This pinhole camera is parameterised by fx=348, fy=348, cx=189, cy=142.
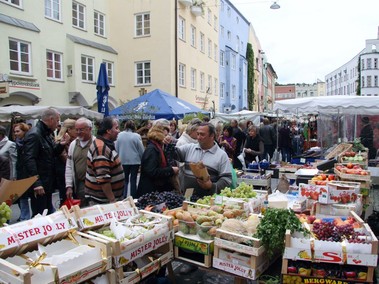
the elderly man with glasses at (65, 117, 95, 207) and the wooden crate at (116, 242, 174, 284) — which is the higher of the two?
the elderly man with glasses at (65, 117, 95, 207)

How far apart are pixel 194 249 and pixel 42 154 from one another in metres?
2.89

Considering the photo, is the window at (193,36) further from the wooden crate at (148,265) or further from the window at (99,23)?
the wooden crate at (148,265)

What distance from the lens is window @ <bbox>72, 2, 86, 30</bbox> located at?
18.4 meters

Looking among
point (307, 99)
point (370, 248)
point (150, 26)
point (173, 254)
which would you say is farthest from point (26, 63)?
point (370, 248)

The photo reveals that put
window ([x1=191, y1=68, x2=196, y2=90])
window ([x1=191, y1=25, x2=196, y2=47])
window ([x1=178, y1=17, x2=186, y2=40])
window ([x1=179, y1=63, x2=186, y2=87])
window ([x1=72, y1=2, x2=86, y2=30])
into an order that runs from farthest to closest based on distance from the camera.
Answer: window ([x1=191, y1=68, x2=196, y2=90]) → window ([x1=191, y1=25, x2=196, y2=47]) → window ([x1=179, y1=63, x2=186, y2=87]) → window ([x1=178, y1=17, x2=186, y2=40]) → window ([x1=72, y1=2, x2=86, y2=30])

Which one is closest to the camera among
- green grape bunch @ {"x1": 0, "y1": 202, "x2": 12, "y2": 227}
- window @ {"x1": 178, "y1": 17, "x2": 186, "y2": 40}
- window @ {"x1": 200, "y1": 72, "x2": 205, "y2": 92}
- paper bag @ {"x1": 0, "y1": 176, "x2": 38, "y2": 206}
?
green grape bunch @ {"x1": 0, "y1": 202, "x2": 12, "y2": 227}

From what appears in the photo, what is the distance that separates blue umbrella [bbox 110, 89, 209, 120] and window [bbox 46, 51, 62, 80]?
6.04m

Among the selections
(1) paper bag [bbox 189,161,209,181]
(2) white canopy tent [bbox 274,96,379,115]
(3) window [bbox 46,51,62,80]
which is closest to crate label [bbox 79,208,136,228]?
(1) paper bag [bbox 189,161,209,181]

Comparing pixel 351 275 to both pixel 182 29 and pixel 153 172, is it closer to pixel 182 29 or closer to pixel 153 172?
pixel 153 172

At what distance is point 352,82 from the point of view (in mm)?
78188

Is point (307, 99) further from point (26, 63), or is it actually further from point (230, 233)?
point (26, 63)

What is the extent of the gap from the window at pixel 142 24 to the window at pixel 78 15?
3.64 meters

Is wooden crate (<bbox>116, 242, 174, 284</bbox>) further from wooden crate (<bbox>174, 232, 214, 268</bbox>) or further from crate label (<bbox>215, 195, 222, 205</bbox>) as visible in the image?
crate label (<bbox>215, 195, 222, 205</bbox>)

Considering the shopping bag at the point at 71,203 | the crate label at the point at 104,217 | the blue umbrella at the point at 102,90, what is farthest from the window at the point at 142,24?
the crate label at the point at 104,217
